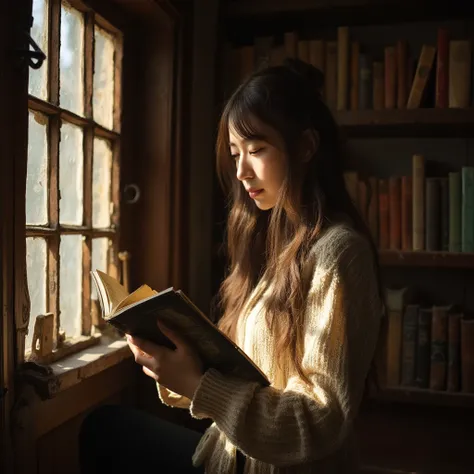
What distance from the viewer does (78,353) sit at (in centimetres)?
132

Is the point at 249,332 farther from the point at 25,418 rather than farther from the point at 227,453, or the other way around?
the point at 25,418

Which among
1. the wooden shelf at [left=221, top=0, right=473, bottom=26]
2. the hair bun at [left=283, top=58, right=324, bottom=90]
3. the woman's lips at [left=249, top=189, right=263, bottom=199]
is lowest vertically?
the woman's lips at [left=249, top=189, right=263, bottom=199]

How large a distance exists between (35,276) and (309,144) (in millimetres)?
671

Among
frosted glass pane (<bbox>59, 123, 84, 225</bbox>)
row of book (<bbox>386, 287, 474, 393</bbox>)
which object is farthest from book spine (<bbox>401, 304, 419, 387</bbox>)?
frosted glass pane (<bbox>59, 123, 84, 225</bbox>)

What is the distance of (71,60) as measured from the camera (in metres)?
1.33

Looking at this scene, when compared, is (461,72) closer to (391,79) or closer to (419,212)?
(391,79)

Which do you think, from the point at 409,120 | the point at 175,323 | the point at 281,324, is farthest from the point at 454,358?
the point at 175,323

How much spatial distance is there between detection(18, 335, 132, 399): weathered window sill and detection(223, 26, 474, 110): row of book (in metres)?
0.90

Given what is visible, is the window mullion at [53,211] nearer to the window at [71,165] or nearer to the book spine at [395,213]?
the window at [71,165]

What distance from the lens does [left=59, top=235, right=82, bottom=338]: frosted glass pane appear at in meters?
1.32

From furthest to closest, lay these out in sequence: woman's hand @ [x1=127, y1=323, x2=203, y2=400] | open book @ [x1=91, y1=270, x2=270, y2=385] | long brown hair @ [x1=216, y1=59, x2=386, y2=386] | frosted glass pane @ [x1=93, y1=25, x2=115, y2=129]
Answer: frosted glass pane @ [x1=93, y1=25, x2=115, y2=129] → long brown hair @ [x1=216, y1=59, x2=386, y2=386] → woman's hand @ [x1=127, y1=323, x2=203, y2=400] → open book @ [x1=91, y1=270, x2=270, y2=385]

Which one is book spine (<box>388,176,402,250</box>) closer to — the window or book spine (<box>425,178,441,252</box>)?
book spine (<box>425,178,441,252</box>)

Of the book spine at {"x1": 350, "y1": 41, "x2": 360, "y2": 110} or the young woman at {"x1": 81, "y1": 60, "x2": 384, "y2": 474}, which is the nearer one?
the young woman at {"x1": 81, "y1": 60, "x2": 384, "y2": 474}

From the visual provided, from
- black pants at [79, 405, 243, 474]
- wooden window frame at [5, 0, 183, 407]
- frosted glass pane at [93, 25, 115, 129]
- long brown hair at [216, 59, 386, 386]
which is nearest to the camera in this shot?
long brown hair at [216, 59, 386, 386]
